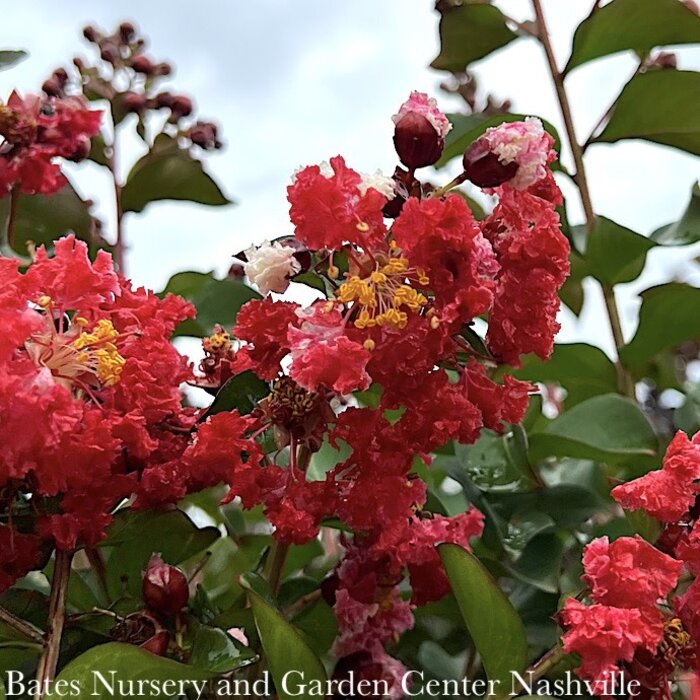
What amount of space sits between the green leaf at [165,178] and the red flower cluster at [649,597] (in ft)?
2.07

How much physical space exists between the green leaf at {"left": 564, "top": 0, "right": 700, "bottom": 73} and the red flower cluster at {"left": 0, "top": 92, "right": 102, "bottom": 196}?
479mm

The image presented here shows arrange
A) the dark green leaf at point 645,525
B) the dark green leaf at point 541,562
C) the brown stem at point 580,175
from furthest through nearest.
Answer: the brown stem at point 580,175 < the dark green leaf at point 541,562 < the dark green leaf at point 645,525

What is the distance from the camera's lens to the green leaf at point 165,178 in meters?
1.01

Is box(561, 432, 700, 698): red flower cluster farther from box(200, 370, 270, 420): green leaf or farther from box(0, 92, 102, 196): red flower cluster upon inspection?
box(0, 92, 102, 196): red flower cluster

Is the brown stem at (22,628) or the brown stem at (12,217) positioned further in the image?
the brown stem at (12,217)

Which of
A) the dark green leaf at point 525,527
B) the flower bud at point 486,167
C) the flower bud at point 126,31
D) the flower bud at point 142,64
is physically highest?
the flower bud at point 126,31

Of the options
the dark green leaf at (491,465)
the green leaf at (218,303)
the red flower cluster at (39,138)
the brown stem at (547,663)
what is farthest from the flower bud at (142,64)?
the brown stem at (547,663)

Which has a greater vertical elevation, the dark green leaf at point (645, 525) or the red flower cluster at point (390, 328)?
the red flower cluster at point (390, 328)

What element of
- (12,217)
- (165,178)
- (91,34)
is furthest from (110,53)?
(12,217)

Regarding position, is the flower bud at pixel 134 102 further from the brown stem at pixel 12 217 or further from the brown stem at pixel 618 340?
the brown stem at pixel 618 340

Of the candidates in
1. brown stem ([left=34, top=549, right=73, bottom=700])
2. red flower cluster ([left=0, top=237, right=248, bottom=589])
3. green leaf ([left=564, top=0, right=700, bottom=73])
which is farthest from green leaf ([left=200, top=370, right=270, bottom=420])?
green leaf ([left=564, top=0, right=700, bottom=73])

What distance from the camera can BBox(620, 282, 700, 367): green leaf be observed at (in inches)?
36.9

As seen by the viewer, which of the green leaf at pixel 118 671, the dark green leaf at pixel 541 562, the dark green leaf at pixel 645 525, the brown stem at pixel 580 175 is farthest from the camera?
the brown stem at pixel 580 175

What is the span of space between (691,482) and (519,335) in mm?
129
